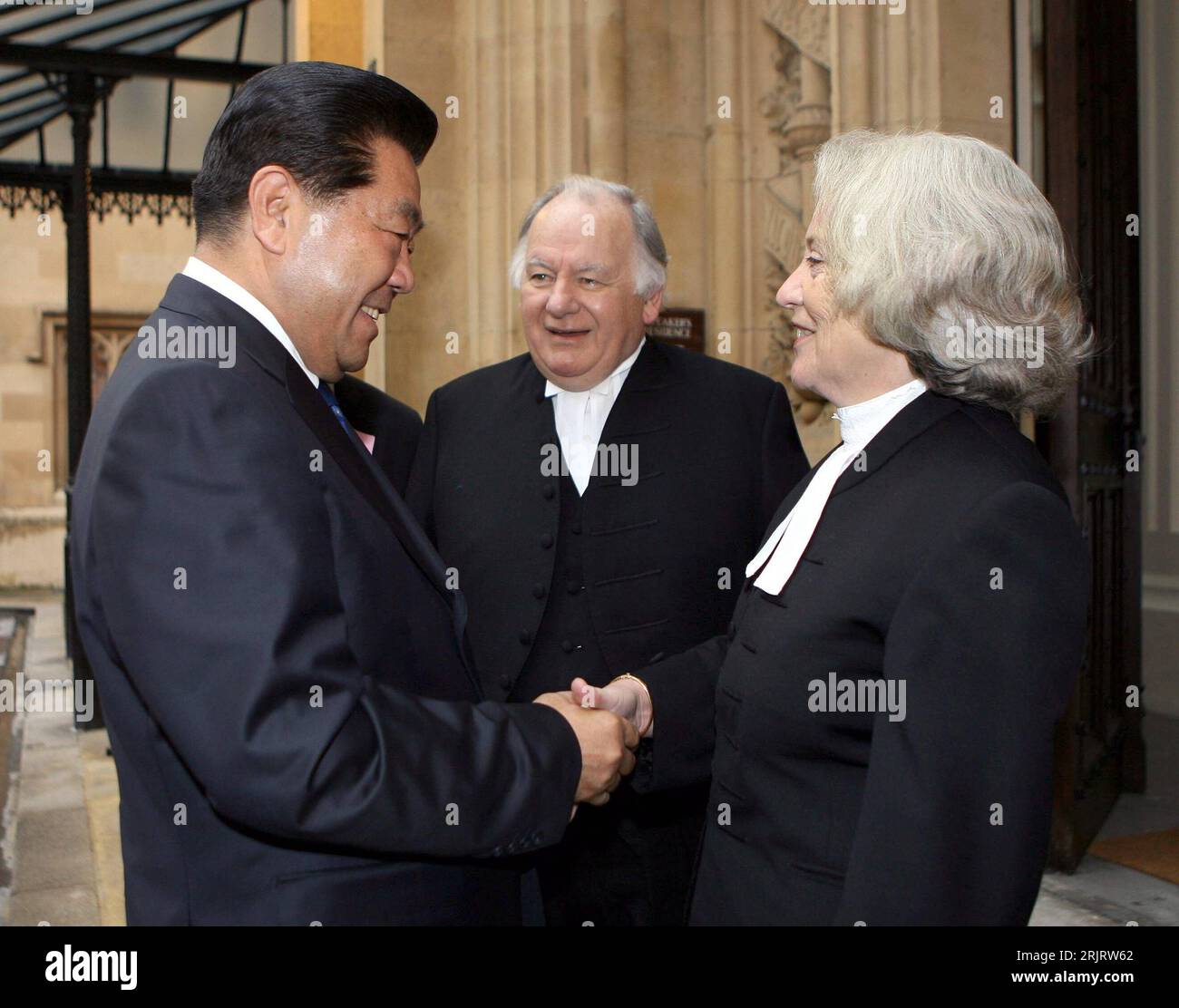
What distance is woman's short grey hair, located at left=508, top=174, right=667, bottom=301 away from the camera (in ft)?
8.27

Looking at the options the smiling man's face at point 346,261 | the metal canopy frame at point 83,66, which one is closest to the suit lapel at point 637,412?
the smiling man's face at point 346,261

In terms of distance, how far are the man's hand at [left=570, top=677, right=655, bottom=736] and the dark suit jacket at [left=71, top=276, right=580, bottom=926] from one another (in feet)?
1.59

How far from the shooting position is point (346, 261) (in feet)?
5.08

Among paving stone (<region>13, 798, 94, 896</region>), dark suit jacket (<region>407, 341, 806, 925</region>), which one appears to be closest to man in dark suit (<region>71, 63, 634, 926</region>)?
dark suit jacket (<region>407, 341, 806, 925</region>)

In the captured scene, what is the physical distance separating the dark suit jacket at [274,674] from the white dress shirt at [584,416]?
41.6 inches

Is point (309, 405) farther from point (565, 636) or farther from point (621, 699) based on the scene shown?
point (565, 636)

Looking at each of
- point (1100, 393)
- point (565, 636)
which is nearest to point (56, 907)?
point (565, 636)

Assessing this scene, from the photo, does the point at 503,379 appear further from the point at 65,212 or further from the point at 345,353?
the point at 65,212

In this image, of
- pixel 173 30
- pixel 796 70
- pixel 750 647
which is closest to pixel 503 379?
pixel 750 647

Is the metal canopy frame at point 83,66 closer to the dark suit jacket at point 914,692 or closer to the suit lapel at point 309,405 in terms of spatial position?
the suit lapel at point 309,405

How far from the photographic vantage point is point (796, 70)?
427 centimetres

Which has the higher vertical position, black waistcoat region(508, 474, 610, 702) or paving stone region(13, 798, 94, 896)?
black waistcoat region(508, 474, 610, 702)

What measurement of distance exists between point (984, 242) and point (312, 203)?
2.86ft

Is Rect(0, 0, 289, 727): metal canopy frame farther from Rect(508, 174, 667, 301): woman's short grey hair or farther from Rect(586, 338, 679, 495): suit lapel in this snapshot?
Rect(586, 338, 679, 495): suit lapel
